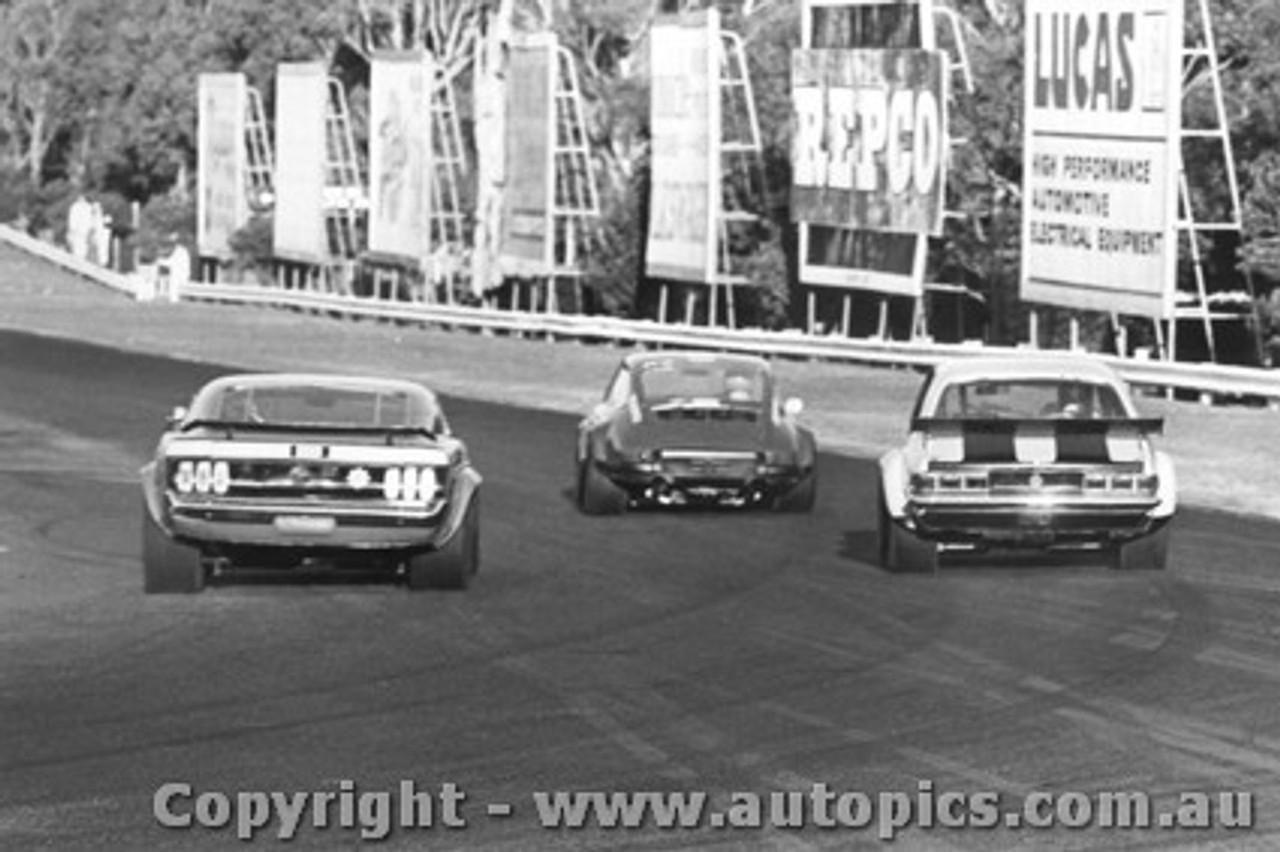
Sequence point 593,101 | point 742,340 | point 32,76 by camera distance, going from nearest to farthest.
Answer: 1. point 742,340
2. point 593,101
3. point 32,76

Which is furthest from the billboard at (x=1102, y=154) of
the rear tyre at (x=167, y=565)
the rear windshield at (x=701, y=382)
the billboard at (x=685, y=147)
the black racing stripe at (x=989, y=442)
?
the rear tyre at (x=167, y=565)

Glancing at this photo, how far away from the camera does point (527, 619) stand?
2172 cm

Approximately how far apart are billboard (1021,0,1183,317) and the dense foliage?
8.08 ft

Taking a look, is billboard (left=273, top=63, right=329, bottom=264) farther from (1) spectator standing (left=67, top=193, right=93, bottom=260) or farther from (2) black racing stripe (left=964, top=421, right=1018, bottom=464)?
(2) black racing stripe (left=964, top=421, right=1018, bottom=464)

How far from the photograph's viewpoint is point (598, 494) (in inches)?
1176

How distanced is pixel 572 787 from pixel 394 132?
66032 mm

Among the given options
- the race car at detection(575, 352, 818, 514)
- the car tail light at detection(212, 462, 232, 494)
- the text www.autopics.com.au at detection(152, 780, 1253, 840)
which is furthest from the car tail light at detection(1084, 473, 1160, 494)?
the text www.autopics.com.au at detection(152, 780, 1253, 840)

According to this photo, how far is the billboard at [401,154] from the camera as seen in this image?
259 feet

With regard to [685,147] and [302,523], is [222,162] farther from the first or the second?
[302,523]

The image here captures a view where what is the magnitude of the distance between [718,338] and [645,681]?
4410 centimetres

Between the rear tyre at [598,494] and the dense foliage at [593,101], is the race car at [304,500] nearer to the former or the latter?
the rear tyre at [598,494]

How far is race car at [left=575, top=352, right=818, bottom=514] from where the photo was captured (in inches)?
1166

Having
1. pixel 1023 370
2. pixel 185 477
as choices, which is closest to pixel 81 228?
pixel 1023 370

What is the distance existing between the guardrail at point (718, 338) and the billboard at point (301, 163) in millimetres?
1396
